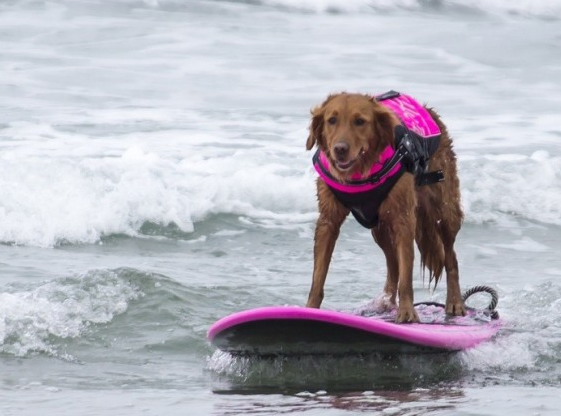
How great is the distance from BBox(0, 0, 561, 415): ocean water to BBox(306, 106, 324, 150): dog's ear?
1.05 m

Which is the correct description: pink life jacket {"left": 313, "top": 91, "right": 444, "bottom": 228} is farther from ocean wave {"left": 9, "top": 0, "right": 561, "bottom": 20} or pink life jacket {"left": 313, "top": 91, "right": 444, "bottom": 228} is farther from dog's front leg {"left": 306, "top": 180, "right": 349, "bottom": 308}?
ocean wave {"left": 9, "top": 0, "right": 561, "bottom": 20}

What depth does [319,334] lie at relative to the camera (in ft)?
22.3

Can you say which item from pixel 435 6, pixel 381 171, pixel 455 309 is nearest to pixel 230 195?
pixel 455 309

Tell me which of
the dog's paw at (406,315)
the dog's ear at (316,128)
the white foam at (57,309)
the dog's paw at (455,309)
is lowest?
the white foam at (57,309)

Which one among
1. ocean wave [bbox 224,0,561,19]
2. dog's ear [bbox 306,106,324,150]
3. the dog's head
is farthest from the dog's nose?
ocean wave [bbox 224,0,561,19]

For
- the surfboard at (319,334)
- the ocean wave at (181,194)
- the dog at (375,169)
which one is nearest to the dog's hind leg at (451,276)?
the dog at (375,169)

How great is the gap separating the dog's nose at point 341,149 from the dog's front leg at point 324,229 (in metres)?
0.40

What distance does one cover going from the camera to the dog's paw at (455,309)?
8.04m

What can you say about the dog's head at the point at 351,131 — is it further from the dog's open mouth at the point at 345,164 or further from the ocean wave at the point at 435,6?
the ocean wave at the point at 435,6

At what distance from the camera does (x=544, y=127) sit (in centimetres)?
1789

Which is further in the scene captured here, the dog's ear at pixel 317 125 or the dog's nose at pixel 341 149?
the dog's ear at pixel 317 125

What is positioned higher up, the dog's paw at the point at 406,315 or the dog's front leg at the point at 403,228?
the dog's front leg at the point at 403,228

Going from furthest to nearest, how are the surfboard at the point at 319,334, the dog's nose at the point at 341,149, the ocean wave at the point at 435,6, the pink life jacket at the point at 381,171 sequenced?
the ocean wave at the point at 435,6 < the pink life jacket at the point at 381,171 < the dog's nose at the point at 341,149 < the surfboard at the point at 319,334

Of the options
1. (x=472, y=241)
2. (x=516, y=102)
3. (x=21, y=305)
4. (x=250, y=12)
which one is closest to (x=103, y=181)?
(x=472, y=241)
